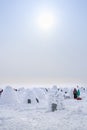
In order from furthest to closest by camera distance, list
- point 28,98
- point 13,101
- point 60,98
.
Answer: point 28,98, point 13,101, point 60,98

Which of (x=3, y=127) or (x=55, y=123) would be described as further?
(x=55, y=123)

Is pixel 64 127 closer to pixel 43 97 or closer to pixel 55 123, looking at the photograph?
pixel 55 123

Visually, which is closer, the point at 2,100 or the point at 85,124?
the point at 85,124

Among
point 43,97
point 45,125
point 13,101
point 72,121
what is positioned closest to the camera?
point 45,125

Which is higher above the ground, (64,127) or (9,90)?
(9,90)

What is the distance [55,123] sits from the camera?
19.9m

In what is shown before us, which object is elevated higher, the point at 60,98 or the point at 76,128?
the point at 60,98

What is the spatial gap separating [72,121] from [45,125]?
2.69 metres

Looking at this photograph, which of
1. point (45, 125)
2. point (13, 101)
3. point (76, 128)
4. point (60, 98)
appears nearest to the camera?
point (76, 128)

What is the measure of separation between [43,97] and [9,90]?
15950 mm

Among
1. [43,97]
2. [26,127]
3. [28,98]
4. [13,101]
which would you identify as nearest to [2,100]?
[13,101]

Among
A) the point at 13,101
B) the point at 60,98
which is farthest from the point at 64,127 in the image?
the point at 13,101

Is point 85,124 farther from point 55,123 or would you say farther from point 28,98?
point 28,98

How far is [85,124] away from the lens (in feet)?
62.5
